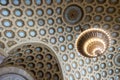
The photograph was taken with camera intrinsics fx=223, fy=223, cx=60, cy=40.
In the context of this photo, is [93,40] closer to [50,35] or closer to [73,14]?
[73,14]

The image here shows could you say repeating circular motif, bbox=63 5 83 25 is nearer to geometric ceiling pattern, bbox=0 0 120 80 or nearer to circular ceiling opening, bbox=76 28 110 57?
geometric ceiling pattern, bbox=0 0 120 80

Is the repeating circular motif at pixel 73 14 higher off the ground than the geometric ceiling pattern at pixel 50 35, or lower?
higher

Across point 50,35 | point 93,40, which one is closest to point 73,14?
point 50,35

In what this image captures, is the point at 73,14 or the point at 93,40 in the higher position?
the point at 73,14

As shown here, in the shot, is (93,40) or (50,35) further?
(50,35)

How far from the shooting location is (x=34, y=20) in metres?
8.54

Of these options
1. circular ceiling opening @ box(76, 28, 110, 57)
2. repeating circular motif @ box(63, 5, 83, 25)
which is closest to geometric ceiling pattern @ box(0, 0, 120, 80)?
repeating circular motif @ box(63, 5, 83, 25)

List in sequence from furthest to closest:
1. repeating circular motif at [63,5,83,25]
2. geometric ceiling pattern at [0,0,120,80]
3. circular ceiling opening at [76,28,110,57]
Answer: repeating circular motif at [63,5,83,25] < geometric ceiling pattern at [0,0,120,80] < circular ceiling opening at [76,28,110,57]

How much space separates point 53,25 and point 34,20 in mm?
795

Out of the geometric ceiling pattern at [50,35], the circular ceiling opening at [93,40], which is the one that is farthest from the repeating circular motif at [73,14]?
the circular ceiling opening at [93,40]

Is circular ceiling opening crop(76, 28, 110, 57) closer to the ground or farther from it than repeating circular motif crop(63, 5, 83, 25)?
closer to the ground

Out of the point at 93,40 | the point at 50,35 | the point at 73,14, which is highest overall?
the point at 73,14

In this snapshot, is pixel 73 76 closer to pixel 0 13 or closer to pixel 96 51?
pixel 96 51

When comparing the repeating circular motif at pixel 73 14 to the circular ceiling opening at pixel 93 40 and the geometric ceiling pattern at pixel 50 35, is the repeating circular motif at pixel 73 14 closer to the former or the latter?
the geometric ceiling pattern at pixel 50 35
